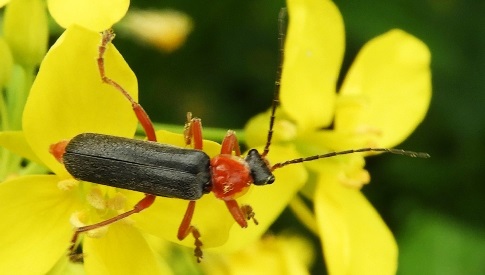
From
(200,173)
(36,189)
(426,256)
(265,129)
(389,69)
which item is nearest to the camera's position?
(36,189)

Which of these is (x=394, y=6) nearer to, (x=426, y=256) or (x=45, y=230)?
(x=426, y=256)

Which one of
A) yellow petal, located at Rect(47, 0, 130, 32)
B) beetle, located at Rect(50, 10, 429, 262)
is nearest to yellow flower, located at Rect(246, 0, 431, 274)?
beetle, located at Rect(50, 10, 429, 262)

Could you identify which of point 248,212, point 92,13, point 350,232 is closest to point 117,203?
point 248,212

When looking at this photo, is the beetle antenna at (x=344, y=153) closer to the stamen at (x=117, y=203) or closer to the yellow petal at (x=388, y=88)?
the yellow petal at (x=388, y=88)

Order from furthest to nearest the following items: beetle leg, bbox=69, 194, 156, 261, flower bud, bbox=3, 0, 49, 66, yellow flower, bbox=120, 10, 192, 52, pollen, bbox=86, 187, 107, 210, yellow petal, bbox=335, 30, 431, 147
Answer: yellow flower, bbox=120, 10, 192, 52 < yellow petal, bbox=335, 30, 431, 147 < flower bud, bbox=3, 0, 49, 66 < pollen, bbox=86, 187, 107, 210 < beetle leg, bbox=69, 194, 156, 261

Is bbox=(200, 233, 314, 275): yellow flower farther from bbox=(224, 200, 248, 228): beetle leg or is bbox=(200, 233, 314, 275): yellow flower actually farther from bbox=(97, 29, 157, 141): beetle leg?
bbox=(97, 29, 157, 141): beetle leg

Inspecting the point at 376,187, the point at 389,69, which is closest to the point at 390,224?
the point at 376,187
